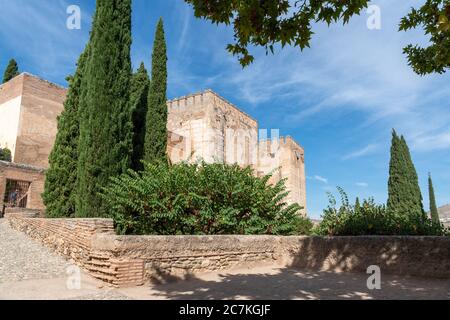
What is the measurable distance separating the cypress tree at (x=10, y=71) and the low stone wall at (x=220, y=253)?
82.9 ft

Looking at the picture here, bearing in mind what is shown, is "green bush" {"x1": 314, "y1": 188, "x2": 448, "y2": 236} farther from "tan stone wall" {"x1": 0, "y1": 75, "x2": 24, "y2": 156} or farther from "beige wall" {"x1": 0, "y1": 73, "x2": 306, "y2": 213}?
"tan stone wall" {"x1": 0, "y1": 75, "x2": 24, "y2": 156}

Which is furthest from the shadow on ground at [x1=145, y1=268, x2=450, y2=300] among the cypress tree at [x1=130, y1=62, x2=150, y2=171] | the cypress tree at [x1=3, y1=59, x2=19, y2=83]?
the cypress tree at [x1=3, y1=59, x2=19, y2=83]

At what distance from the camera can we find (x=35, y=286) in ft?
16.9

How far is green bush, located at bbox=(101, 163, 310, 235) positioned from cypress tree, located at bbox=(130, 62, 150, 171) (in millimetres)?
3280

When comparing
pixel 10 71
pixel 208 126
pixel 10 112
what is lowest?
pixel 10 112

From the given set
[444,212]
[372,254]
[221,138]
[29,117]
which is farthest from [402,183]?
[29,117]

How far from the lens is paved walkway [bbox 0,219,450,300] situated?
466 cm

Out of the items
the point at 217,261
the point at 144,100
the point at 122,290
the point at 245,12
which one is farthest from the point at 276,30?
the point at 144,100

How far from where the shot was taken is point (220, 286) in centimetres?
540

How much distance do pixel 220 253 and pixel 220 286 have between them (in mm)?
1573

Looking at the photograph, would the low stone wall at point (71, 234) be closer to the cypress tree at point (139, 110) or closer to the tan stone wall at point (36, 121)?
the cypress tree at point (139, 110)

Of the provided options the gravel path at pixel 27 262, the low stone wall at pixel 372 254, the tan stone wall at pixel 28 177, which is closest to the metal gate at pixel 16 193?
the tan stone wall at pixel 28 177

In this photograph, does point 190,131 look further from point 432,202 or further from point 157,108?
point 432,202

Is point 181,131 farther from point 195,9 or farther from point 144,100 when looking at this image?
point 195,9
